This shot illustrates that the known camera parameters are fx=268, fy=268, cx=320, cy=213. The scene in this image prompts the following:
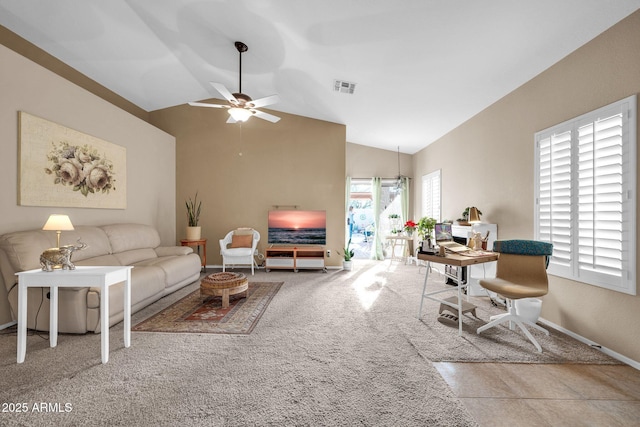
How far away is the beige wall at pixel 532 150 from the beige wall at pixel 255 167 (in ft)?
8.47

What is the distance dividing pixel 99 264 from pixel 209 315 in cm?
143

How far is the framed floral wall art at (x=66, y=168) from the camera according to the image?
298cm

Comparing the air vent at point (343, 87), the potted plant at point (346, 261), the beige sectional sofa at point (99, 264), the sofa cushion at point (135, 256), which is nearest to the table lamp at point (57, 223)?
the beige sectional sofa at point (99, 264)

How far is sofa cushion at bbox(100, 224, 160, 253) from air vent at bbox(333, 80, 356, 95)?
12.9ft

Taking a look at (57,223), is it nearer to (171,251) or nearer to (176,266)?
(176,266)

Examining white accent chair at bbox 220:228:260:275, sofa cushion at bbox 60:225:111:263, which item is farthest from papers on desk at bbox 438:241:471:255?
sofa cushion at bbox 60:225:111:263

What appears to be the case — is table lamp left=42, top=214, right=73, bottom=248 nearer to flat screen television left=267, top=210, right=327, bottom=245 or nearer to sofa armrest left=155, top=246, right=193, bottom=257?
sofa armrest left=155, top=246, right=193, bottom=257

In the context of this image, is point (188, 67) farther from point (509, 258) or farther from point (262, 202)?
point (509, 258)

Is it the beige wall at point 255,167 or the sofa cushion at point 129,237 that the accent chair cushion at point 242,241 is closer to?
the beige wall at point 255,167

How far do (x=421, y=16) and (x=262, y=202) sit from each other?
4.45 m

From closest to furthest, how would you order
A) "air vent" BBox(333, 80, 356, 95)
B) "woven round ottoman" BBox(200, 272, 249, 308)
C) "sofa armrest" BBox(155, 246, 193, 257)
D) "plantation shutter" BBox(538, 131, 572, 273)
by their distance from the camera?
1. "plantation shutter" BBox(538, 131, 572, 273)
2. "woven round ottoman" BBox(200, 272, 249, 308)
3. "air vent" BBox(333, 80, 356, 95)
4. "sofa armrest" BBox(155, 246, 193, 257)

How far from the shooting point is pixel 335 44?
3.20m

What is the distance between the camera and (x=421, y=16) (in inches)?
100

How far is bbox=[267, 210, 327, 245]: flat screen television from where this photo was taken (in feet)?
19.4
